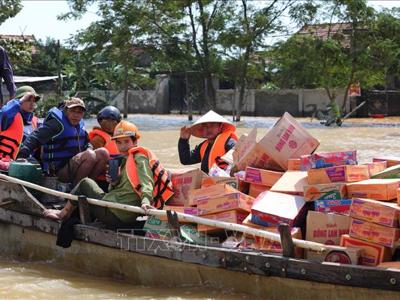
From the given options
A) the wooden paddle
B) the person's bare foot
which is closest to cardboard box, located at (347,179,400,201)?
the wooden paddle

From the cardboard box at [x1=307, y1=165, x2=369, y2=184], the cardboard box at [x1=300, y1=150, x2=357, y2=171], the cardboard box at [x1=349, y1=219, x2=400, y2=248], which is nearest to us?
the cardboard box at [x1=349, y1=219, x2=400, y2=248]

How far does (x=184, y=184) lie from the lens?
555 cm

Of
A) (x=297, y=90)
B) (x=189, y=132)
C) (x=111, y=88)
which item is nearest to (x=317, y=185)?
(x=189, y=132)

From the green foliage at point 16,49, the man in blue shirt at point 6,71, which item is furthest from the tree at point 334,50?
the man in blue shirt at point 6,71

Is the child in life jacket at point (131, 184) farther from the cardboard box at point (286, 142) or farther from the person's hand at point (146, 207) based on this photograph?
the cardboard box at point (286, 142)

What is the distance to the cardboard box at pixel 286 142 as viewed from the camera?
550cm

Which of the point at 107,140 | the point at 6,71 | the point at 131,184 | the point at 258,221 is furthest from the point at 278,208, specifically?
the point at 6,71

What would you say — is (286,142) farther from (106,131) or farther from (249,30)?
(249,30)

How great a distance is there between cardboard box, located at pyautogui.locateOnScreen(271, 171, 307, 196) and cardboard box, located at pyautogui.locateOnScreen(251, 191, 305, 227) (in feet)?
0.13

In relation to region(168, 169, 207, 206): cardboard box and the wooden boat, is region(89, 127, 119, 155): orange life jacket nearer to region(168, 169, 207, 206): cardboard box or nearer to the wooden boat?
the wooden boat

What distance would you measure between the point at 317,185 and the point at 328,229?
0.31 metres

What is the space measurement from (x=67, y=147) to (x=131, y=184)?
1237mm

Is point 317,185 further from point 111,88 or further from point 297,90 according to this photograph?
point 111,88

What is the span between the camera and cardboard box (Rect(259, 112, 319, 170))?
5.50 metres
